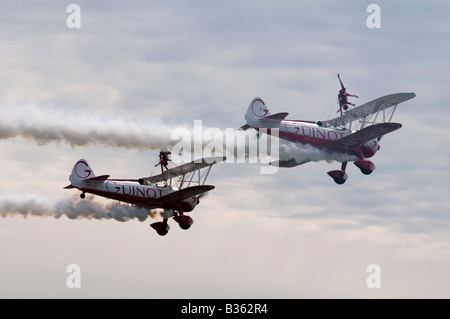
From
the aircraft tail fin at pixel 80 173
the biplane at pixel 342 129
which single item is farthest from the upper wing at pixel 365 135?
the aircraft tail fin at pixel 80 173

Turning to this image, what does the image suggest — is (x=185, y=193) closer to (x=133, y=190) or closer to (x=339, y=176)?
(x=133, y=190)

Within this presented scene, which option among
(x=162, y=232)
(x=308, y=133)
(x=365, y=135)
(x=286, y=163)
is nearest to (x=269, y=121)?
(x=308, y=133)

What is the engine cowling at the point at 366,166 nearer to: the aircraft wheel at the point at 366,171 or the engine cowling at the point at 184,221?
the aircraft wheel at the point at 366,171

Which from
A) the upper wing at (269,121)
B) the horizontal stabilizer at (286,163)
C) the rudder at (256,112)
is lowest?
the horizontal stabilizer at (286,163)

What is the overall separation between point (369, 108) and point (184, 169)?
12.4 metres

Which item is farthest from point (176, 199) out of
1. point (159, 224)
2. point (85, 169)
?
point (85, 169)

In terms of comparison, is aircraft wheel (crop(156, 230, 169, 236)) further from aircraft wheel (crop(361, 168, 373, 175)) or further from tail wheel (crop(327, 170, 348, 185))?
aircraft wheel (crop(361, 168, 373, 175))

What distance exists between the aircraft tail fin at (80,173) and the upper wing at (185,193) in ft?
14.7

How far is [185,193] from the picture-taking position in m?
57.1

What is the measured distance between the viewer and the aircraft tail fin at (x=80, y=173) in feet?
182

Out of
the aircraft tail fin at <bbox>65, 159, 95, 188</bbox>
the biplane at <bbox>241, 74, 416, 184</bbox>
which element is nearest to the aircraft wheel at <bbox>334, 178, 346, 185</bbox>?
the biplane at <bbox>241, 74, 416, 184</bbox>
